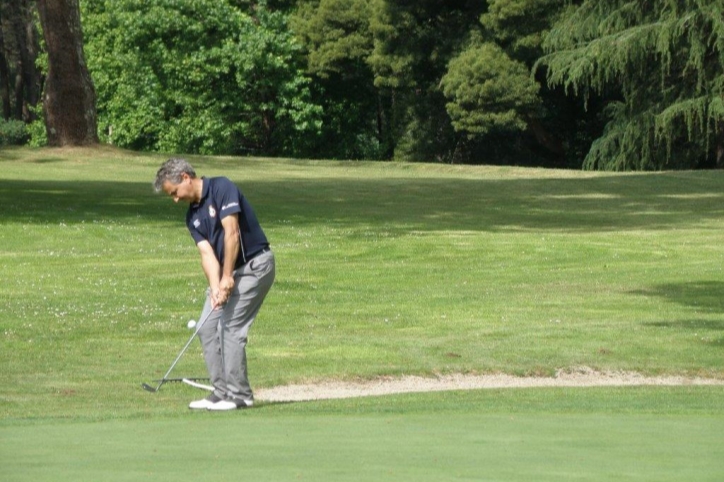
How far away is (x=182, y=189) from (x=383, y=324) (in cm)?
719

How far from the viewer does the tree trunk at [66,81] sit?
134 ft

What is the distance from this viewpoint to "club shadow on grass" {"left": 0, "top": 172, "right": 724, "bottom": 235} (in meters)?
27.2

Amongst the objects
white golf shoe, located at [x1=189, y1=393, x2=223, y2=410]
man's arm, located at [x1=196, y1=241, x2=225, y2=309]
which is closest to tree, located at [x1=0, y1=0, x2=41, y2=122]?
white golf shoe, located at [x1=189, y1=393, x2=223, y2=410]

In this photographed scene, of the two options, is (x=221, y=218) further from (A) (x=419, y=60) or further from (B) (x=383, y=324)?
(A) (x=419, y=60)

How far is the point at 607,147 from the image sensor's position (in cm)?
4650

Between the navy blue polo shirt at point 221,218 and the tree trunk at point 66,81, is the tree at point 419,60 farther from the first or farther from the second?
the navy blue polo shirt at point 221,218

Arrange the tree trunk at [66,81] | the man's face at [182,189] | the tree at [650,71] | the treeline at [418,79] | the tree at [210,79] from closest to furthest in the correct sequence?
the man's face at [182,189] → the tree trunk at [66,81] → the tree at [650,71] → the treeline at [418,79] → the tree at [210,79]

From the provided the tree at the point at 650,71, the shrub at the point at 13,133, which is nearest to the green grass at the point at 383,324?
the tree at the point at 650,71

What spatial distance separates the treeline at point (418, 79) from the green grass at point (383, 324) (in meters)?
6.90

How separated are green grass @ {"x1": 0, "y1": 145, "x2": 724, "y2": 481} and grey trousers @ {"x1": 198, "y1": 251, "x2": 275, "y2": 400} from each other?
38 centimetres

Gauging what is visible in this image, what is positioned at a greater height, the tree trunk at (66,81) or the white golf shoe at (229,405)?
the tree trunk at (66,81)

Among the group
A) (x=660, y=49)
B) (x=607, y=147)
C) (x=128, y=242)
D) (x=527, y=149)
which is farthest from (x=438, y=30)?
(x=128, y=242)

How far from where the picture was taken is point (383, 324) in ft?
53.7

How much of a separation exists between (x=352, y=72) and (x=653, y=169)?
52.5 feet
